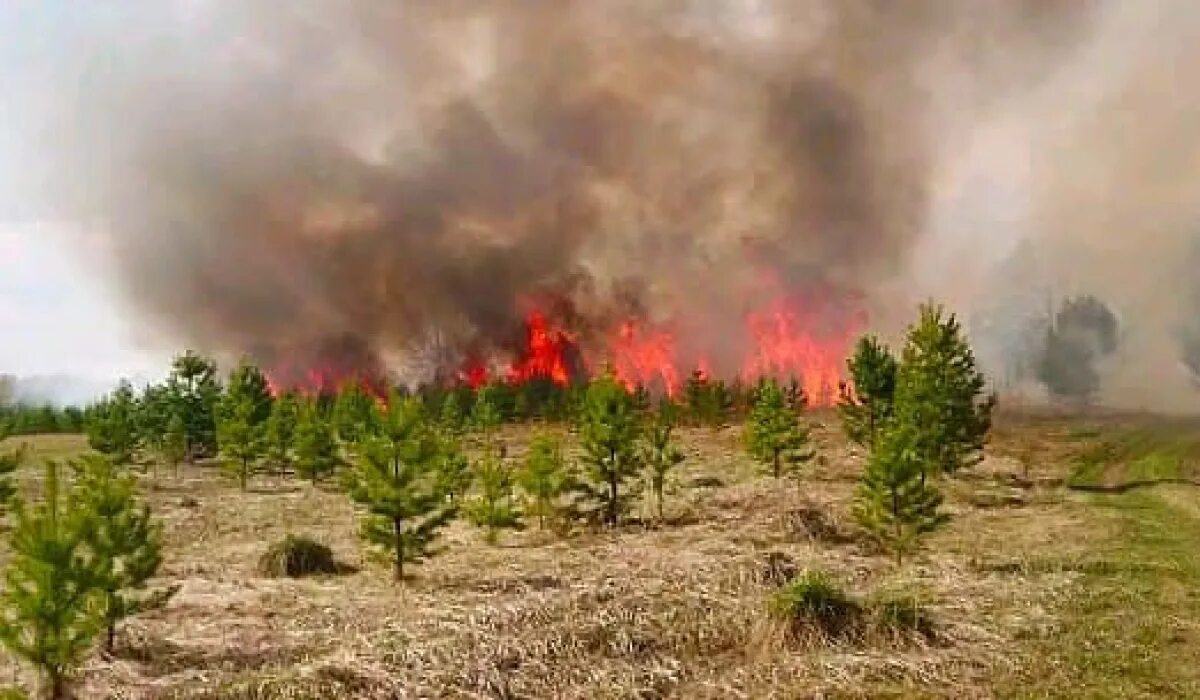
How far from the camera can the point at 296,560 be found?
28109mm

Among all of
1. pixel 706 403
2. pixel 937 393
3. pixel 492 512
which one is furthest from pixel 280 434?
pixel 706 403

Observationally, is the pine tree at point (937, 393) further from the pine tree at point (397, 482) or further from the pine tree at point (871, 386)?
the pine tree at point (397, 482)

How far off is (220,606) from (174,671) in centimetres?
564

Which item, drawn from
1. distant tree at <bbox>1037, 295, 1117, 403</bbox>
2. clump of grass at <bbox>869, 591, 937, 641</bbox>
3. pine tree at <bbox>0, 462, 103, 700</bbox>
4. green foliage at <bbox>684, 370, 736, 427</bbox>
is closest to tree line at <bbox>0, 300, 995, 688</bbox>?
pine tree at <bbox>0, 462, 103, 700</bbox>

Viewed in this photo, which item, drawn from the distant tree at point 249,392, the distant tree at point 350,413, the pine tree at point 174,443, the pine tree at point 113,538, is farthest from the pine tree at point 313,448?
the pine tree at point 113,538

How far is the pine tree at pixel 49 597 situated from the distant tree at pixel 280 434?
4847cm

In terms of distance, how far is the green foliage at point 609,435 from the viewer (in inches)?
1505

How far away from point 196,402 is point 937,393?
57.0 m

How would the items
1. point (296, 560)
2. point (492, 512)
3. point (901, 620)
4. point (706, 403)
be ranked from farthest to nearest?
point (706, 403) < point (492, 512) < point (296, 560) < point (901, 620)

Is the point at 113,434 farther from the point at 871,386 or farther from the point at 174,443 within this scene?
the point at 871,386

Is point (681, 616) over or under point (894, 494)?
under

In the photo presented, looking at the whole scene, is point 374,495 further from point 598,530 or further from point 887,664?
point 887,664

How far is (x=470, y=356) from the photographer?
157500 millimetres

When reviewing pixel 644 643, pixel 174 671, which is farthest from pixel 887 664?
pixel 174 671
